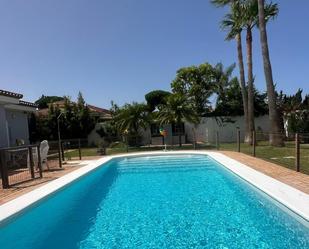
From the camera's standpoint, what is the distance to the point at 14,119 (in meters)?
20.0

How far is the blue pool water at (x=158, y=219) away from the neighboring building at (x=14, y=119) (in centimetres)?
669

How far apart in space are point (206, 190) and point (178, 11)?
44.3 feet

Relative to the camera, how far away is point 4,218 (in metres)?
6.09

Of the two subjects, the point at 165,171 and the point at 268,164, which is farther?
the point at 165,171

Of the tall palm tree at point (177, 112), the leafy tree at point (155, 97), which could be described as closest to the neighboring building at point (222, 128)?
the tall palm tree at point (177, 112)

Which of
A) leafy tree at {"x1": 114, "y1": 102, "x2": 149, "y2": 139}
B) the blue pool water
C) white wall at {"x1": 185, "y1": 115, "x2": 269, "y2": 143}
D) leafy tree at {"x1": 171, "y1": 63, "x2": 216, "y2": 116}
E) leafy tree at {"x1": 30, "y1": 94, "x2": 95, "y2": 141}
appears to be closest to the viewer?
the blue pool water

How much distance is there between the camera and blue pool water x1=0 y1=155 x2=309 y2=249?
212 inches

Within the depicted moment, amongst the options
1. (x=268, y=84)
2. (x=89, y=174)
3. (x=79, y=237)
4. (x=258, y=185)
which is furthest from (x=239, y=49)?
(x=79, y=237)

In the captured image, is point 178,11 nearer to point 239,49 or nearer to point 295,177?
point 239,49

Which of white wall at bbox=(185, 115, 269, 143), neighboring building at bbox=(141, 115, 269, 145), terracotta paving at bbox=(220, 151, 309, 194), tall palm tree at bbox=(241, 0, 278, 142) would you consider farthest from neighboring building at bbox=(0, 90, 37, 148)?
tall palm tree at bbox=(241, 0, 278, 142)

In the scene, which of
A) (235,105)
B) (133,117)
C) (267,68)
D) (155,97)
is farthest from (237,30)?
(155,97)

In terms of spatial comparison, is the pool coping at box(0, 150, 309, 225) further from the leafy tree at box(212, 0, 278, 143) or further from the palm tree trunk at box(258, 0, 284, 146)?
the leafy tree at box(212, 0, 278, 143)

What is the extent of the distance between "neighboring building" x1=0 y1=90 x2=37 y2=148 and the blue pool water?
6688 mm

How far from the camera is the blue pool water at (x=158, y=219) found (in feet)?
17.7
